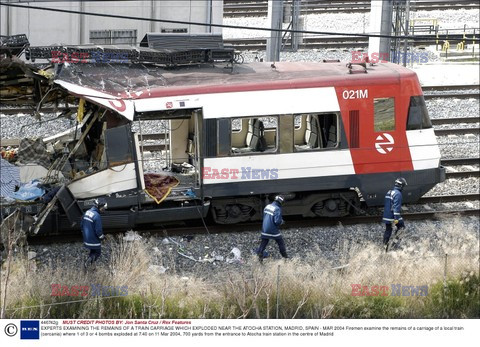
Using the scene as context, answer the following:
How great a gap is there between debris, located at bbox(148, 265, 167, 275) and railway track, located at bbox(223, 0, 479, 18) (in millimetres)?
15881

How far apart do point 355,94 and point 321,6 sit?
1404 centimetres

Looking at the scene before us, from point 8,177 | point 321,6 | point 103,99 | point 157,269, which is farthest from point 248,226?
point 321,6

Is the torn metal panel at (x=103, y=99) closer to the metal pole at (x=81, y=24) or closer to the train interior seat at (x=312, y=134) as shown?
the train interior seat at (x=312, y=134)

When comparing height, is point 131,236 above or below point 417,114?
below

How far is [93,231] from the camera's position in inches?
566

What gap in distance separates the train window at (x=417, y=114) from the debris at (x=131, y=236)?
17.4 feet

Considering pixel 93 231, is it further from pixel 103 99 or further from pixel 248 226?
pixel 248 226

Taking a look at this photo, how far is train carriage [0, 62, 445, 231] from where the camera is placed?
15.6 meters

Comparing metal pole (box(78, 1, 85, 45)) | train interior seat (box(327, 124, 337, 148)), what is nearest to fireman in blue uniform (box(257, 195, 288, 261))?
train interior seat (box(327, 124, 337, 148))

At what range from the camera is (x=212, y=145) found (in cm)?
1574

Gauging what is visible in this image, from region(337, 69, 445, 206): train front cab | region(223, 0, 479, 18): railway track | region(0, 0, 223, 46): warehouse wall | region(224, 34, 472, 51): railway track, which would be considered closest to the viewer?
region(337, 69, 445, 206): train front cab

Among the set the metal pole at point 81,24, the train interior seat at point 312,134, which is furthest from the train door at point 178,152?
the metal pole at point 81,24

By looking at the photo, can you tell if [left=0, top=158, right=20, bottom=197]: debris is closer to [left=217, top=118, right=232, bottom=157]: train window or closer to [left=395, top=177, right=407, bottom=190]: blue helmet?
[left=217, top=118, right=232, bottom=157]: train window

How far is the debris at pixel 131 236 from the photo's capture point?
15.7 meters
